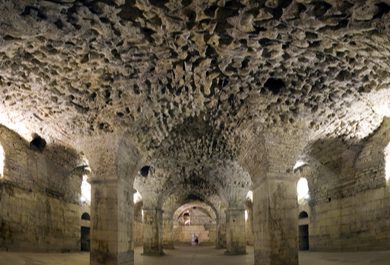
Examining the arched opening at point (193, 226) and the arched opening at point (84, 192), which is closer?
→ the arched opening at point (84, 192)

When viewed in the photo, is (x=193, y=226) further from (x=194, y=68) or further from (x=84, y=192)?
(x=194, y=68)

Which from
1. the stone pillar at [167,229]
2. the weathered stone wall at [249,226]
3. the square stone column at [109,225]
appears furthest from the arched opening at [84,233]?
the weathered stone wall at [249,226]

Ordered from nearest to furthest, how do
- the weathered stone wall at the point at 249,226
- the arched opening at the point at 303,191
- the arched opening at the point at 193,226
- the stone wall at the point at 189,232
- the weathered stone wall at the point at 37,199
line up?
the weathered stone wall at the point at 37,199
the arched opening at the point at 303,191
the weathered stone wall at the point at 249,226
the stone wall at the point at 189,232
the arched opening at the point at 193,226

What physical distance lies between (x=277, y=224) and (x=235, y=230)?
908cm

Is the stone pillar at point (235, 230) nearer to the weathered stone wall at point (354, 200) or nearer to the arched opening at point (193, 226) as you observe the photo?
the weathered stone wall at point (354, 200)

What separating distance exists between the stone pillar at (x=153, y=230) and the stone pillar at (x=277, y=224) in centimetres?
886

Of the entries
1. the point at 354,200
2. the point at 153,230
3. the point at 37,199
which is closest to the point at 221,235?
the point at 153,230

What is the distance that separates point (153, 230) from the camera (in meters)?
16.8

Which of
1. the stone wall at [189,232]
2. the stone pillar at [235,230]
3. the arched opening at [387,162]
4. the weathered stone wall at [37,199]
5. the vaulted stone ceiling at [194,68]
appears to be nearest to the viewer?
the vaulted stone ceiling at [194,68]

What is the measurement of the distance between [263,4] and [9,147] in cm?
729

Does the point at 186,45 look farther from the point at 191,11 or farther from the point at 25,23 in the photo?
the point at 25,23

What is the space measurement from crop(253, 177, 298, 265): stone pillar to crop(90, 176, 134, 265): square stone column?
2946 mm

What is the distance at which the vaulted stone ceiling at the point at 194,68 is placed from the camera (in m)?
4.88

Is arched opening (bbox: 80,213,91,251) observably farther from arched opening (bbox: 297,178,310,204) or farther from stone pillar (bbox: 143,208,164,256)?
arched opening (bbox: 297,178,310,204)
